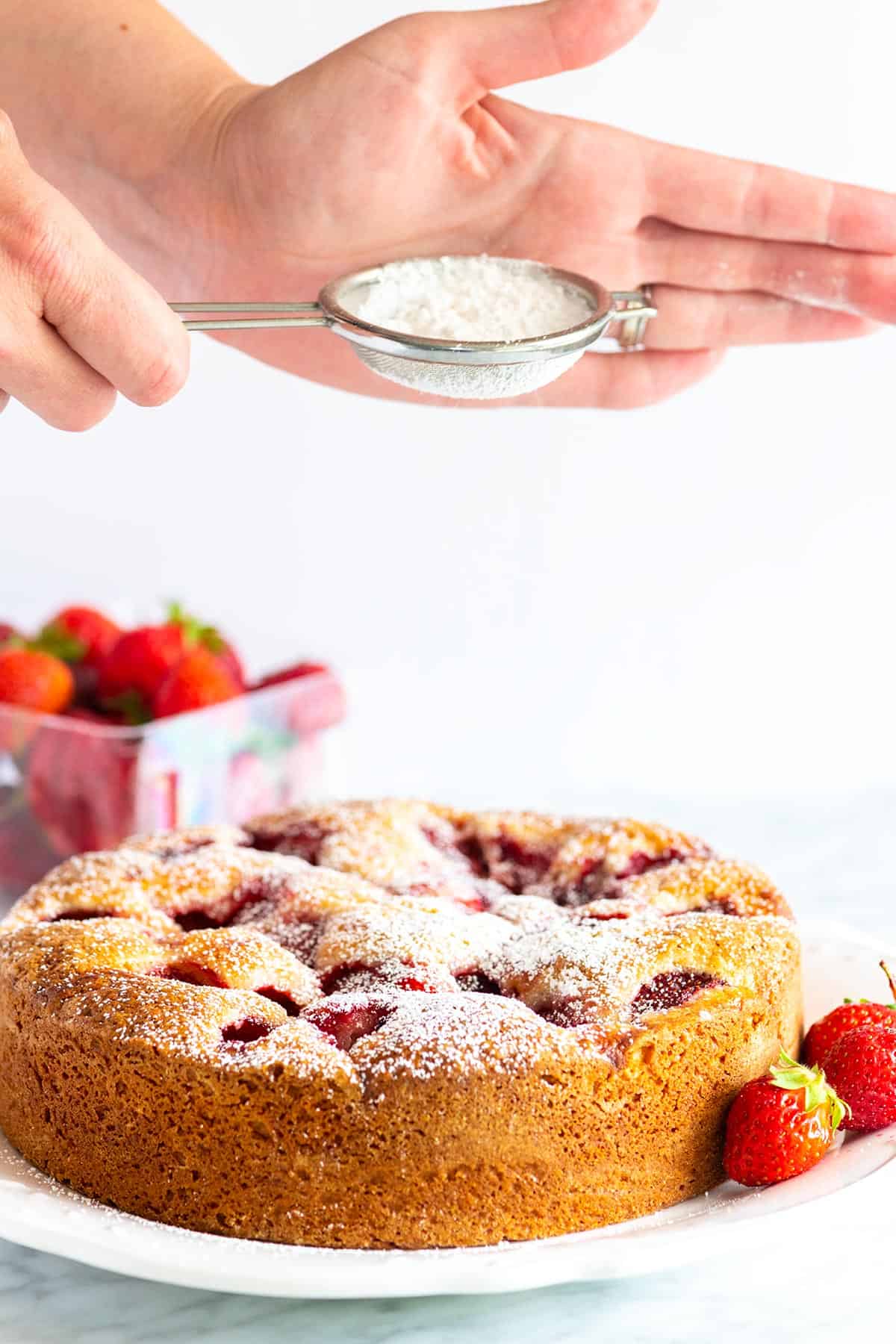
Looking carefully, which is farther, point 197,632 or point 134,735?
point 197,632

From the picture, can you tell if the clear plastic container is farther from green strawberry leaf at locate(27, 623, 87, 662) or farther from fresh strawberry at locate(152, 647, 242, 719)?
green strawberry leaf at locate(27, 623, 87, 662)

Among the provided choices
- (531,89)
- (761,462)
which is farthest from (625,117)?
(761,462)

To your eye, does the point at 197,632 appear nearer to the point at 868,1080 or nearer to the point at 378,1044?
the point at 378,1044

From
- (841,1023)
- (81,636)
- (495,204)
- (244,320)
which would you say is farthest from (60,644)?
(841,1023)

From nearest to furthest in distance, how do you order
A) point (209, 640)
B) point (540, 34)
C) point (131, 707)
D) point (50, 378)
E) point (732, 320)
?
1. point (50, 378)
2. point (540, 34)
3. point (732, 320)
4. point (131, 707)
5. point (209, 640)

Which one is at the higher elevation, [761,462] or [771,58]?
[771,58]

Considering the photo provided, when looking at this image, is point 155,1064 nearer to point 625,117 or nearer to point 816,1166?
point 816,1166

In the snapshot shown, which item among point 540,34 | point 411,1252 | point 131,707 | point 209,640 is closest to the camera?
point 411,1252
